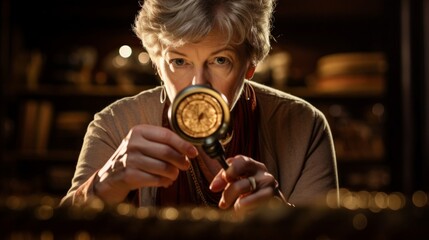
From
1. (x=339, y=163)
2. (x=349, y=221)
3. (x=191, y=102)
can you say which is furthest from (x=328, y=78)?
(x=349, y=221)

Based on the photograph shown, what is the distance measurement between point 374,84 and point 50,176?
1725 millimetres

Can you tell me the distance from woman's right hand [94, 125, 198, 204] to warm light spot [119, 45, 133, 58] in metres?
2.41

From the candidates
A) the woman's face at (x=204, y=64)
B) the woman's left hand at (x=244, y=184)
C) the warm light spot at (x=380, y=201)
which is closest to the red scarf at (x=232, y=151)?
the woman's face at (x=204, y=64)

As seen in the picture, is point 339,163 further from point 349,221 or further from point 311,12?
point 349,221

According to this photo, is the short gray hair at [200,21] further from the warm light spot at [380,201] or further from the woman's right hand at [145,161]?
the warm light spot at [380,201]

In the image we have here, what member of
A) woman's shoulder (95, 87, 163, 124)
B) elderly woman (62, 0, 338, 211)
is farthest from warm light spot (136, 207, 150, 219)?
woman's shoulder (95, 87, 163, 124)

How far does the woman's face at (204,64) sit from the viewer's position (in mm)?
1034

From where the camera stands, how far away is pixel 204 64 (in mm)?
1044

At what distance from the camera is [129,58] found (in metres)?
3.20

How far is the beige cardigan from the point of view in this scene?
3.73 feet

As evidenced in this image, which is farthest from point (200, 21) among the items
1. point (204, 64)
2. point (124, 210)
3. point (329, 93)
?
point (329, 93)

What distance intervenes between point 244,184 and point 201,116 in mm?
115

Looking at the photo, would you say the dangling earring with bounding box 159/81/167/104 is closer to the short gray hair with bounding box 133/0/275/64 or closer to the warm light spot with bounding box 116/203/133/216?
the short gray hair with bounding box 133/0/275/64

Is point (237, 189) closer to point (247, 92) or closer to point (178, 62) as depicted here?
point (178, 62)
